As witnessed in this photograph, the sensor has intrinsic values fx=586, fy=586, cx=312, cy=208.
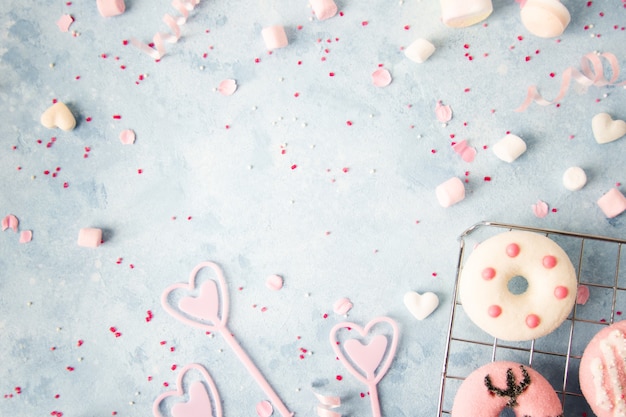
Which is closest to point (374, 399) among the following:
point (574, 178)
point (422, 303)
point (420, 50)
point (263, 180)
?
point (422, 303)

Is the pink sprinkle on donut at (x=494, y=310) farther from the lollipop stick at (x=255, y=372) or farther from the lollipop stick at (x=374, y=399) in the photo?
the lollipop stick at (x=255, y=372)

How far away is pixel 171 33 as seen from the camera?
1521 mm

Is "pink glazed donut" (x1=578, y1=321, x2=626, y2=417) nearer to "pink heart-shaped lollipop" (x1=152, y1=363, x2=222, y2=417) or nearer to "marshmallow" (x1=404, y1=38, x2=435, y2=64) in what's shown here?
"marshmallow" (x1=404, y1=38, x2=435, y2=64)

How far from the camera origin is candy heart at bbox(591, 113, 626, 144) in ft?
4.72

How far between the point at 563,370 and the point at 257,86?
1064mm

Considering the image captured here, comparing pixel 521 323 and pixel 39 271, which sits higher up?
pixel 39 271

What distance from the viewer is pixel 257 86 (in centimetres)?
152

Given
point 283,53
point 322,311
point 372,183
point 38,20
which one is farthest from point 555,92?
point 38,20

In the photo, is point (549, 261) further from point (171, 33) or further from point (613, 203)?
point (171, 33)

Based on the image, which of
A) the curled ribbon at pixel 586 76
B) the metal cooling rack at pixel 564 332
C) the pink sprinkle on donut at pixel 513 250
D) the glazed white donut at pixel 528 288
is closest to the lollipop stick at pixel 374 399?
the metal cooling rack at pixel 564 332

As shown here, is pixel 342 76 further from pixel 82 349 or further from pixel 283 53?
pixel 82 349

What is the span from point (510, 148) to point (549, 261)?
0.31m

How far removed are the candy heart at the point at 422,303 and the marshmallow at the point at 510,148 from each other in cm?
39

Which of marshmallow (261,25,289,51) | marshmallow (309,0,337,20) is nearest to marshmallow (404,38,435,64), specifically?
marshmallow (309,0,337,20)
